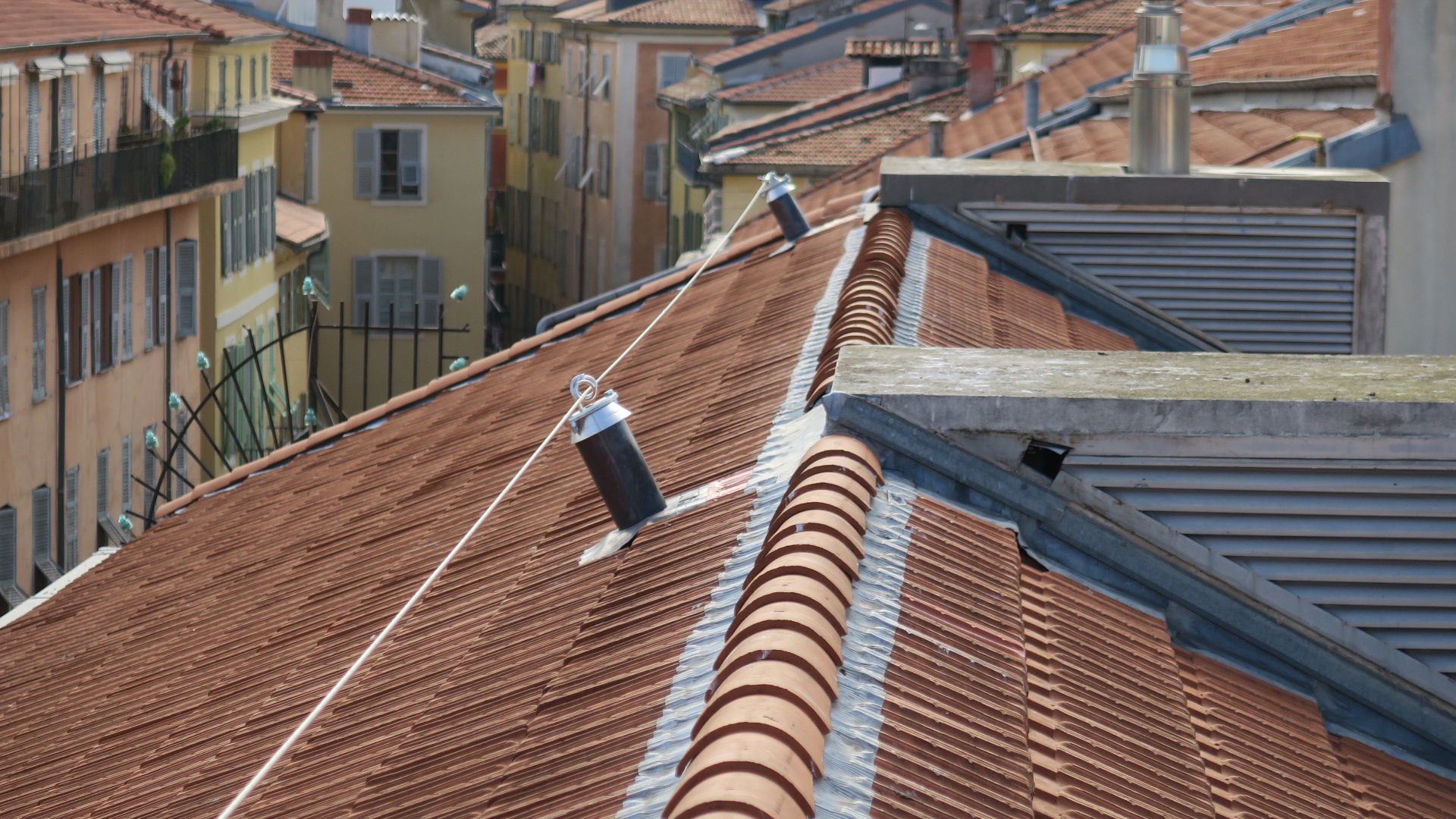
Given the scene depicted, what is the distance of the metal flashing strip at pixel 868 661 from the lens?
3453mm

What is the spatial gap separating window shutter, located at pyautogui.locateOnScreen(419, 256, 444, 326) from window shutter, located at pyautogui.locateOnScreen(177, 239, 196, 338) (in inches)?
531

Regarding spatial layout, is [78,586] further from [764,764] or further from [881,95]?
[881,95]

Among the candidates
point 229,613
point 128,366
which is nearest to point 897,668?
point 229,613

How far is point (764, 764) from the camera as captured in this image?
332 cm

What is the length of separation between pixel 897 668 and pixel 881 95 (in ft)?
97.7

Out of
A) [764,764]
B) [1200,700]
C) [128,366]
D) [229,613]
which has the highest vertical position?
[764,764]

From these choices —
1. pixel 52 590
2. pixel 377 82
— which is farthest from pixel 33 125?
pixel 377 82

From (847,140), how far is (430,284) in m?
18.5

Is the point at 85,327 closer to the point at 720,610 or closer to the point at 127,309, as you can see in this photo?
the point at 127,309

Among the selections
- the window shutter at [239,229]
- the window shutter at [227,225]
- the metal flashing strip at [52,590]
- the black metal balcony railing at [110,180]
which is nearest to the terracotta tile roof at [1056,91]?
the metal flashing strip at [52,590]

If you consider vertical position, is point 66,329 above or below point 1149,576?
below

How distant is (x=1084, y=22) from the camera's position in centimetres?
2866

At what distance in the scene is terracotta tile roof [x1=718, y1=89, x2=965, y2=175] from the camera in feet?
93.7

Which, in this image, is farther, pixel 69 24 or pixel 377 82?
pixel 377 82
